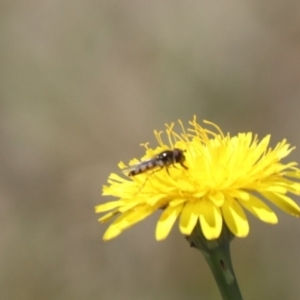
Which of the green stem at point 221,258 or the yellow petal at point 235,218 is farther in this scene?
the green stem at point 221,258

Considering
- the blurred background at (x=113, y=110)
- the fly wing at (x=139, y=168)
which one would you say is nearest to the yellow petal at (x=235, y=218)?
the fly wing at (x=139, y=168)

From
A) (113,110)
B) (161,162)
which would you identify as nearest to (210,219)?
(161,162)

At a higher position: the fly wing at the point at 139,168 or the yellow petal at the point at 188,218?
the fly wing at the point at 139,168

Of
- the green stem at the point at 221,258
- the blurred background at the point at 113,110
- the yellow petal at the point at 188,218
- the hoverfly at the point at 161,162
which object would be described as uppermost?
the blurred background at the point at 113,110

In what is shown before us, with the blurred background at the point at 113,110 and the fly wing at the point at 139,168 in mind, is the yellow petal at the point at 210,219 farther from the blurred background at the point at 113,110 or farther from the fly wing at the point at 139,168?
the blurred background at the point at 113,110

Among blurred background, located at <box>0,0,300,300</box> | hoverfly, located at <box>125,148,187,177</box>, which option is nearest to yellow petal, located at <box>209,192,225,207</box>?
hoverfly, located at <box>125,148,187,177</box>

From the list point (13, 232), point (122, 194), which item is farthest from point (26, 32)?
point (122, 194)

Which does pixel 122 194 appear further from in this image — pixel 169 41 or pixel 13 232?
pixel 169 41
